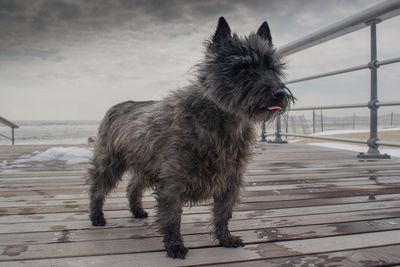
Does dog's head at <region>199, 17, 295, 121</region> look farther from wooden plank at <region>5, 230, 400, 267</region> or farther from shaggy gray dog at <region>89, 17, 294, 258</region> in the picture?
wooden plank at <region>5, 230, 400, 267</region>

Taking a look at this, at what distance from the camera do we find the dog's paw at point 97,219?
7.72 ft

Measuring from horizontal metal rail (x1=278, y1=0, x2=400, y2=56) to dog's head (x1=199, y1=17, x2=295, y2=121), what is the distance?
96.8 inches

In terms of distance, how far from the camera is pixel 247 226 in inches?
89.8

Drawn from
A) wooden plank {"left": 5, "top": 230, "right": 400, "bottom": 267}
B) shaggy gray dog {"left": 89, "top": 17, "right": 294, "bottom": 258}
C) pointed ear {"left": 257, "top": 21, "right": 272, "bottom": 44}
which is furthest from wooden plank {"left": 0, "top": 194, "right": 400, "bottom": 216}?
pointed ear {"left": 257, "top": 21, "right": 272, "bottom": 44}

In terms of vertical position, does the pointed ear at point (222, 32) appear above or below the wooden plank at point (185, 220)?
above

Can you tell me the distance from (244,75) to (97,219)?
1212 mm

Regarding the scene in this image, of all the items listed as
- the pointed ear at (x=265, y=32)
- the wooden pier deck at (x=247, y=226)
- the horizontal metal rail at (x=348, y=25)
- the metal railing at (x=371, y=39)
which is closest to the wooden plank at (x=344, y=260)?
the wooden pier deck at (x=247, y=226)

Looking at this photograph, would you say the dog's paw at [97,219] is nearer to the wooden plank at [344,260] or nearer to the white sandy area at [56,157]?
the wooden plank at [344,260]

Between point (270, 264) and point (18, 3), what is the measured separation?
10.4 meters

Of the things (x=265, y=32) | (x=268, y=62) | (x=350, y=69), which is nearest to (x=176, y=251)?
(x=268, y=62)

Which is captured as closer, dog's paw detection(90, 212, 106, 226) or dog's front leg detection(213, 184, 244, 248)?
dog's front leg detection(213, 184, 244, 248)

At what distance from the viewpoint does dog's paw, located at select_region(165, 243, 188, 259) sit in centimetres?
179

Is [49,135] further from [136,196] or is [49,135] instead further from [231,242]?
[231,242]

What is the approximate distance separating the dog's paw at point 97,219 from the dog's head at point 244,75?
3.30 feet
